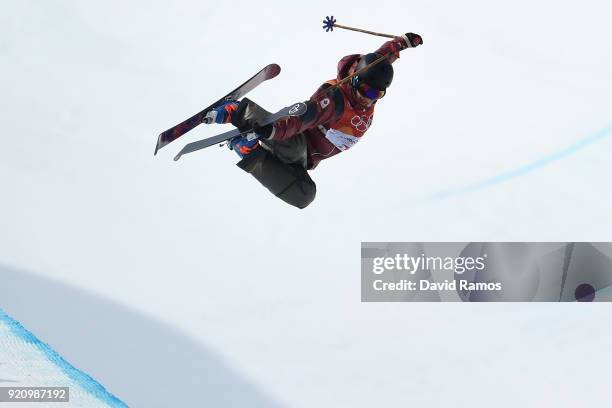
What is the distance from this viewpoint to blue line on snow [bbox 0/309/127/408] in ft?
36.7

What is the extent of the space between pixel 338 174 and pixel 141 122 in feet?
7.61

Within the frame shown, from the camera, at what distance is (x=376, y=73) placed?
9.21m

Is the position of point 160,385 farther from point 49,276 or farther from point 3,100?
point 3,100

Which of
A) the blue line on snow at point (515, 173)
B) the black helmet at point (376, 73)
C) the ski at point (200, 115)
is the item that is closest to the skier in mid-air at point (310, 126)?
the black helmet at point (376, 73)

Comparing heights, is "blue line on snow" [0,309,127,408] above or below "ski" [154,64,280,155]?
below

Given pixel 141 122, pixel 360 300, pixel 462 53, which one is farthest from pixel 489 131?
pixel 141 122

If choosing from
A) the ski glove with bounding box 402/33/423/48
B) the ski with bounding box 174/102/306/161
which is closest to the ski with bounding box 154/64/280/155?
the ski with bounding box 174/102/306/161

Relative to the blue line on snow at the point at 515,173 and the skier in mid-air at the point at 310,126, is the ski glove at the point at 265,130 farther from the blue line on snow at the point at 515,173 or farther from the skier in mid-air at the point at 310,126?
the blue line on snow at the point at 515,173

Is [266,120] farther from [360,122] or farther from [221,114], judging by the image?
[360,122]

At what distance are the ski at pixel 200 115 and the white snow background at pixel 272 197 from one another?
274 centimetres

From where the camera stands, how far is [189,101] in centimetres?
1288

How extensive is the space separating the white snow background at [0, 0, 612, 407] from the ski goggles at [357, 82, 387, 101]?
118 inches

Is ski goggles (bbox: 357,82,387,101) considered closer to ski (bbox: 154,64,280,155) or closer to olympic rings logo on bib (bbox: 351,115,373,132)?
olympic rings logo on bib (bbox: 351,115,373,132)

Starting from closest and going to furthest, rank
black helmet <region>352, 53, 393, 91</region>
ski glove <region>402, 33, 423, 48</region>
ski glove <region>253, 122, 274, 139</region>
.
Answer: ski glove <region>253, 122, 274, 139</region> < black helmet <region>352, 53, 393, 91</region> < ski glove <region>402, 33, 423, 48</region>
